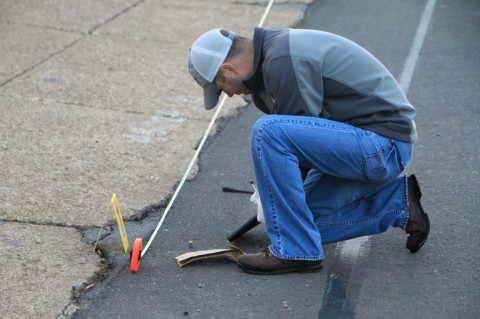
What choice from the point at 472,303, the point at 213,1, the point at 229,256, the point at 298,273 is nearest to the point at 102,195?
the point at 229,256

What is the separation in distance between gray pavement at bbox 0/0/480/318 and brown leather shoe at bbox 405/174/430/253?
0.09 metres

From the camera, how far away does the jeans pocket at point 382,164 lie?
4.40m

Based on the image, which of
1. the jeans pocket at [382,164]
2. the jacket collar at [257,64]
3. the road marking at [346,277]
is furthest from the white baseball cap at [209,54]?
the road marking at [346,277]

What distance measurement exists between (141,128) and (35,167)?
3.55ft

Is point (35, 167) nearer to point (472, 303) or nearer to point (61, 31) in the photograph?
point (472, 303)

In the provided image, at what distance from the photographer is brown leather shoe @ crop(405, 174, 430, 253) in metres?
4.63

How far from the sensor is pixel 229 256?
4621 millimetres

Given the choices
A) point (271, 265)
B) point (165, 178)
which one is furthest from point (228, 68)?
point (165, 178)

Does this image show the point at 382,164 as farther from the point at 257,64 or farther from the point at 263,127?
the point at 257,64

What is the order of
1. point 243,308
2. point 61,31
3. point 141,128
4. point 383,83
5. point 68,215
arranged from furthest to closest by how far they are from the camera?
1. point 61,31
2. point 141,128
3. point 68,215
4. point 383,83
5. point 243,308

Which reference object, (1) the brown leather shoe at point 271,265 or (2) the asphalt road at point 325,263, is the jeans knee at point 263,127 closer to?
(1) the brown leather shoe at point 271,265

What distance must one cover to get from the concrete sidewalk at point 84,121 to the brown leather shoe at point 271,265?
74cm

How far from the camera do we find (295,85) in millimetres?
4227

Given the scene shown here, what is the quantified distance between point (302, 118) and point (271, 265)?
2.45 feet
